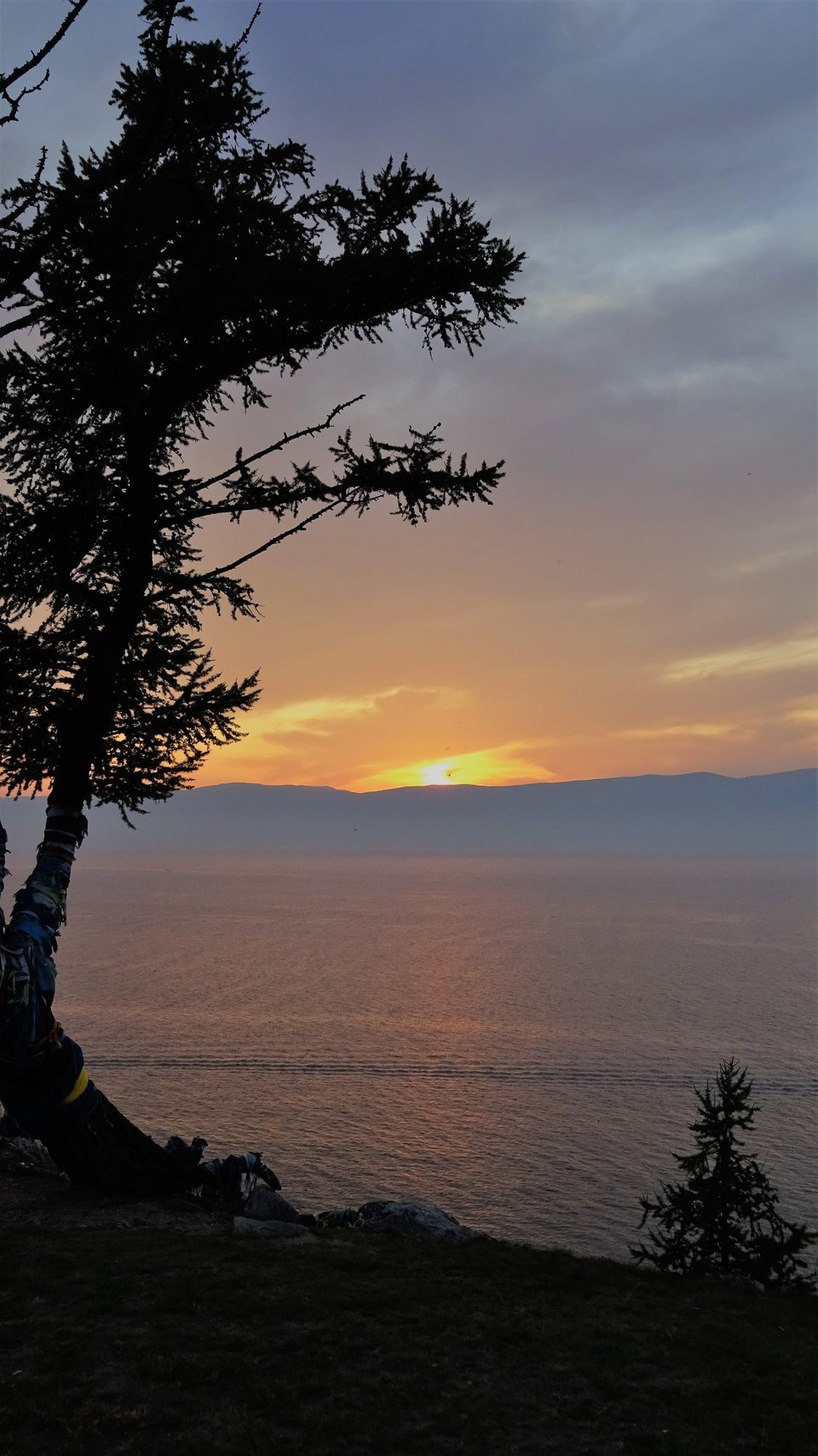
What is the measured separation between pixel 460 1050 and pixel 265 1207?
3711 centimetres

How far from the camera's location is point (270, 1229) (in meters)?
11.8

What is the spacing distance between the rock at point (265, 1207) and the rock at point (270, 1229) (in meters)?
1.08

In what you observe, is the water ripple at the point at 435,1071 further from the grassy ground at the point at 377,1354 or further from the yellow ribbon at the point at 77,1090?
the yellow ribbon at the point at 77,1090

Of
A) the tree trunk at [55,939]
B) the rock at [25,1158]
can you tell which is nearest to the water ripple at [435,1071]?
the rock at [25,1158]

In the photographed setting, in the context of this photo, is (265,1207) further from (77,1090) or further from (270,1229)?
(77,1090)

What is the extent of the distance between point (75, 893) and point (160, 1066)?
126 metres

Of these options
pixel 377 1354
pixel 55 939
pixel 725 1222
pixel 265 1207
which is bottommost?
pixel 725 1222

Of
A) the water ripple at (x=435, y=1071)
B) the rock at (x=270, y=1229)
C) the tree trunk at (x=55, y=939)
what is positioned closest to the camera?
the tree trunk at (x=55, y=939)

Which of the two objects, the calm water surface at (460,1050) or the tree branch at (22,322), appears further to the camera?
the calm water surface at (460,1050)

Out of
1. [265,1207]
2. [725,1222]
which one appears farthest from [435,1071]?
[265,1207]

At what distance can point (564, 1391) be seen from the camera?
7.53 meters

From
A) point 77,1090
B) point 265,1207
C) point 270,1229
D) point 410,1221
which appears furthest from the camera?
point 410,1221

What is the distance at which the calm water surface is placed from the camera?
3048 cm

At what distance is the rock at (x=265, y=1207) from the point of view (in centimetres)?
1320
